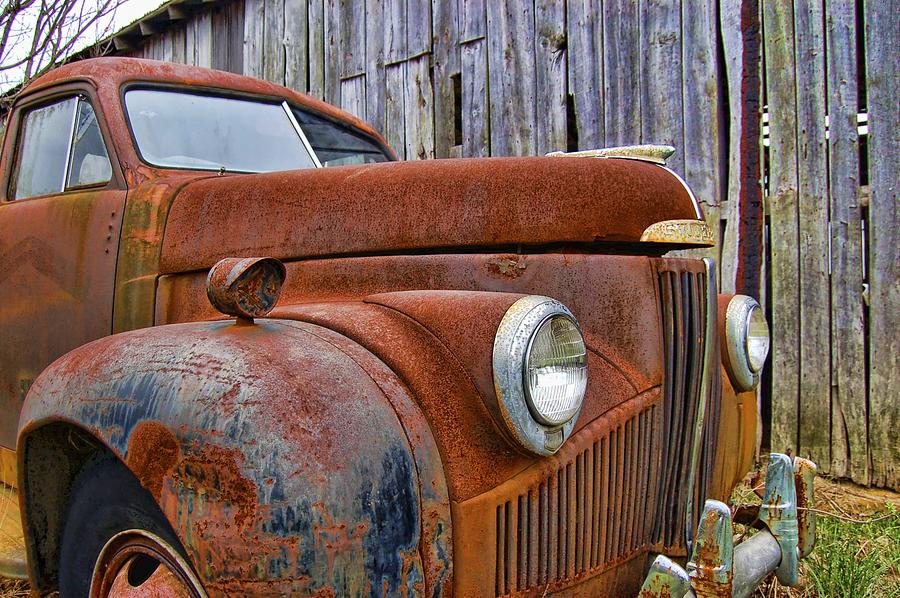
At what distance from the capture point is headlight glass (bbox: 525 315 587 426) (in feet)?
4.86

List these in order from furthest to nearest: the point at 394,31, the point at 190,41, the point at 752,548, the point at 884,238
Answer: the point at 190,41
the point at 394,31
the point at 884,238
the point at 752,548

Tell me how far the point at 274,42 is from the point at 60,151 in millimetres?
4084

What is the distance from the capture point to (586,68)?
15.0 ft

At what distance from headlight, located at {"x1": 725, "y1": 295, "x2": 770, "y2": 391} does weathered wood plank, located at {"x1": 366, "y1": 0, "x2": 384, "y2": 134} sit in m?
3.79

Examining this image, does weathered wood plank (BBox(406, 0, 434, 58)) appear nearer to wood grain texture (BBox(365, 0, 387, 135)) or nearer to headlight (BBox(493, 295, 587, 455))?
Result: wood grain texture (BBox(365, 0, 387, 135))

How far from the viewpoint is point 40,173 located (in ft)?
9.23

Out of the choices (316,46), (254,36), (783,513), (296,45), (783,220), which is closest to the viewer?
(783,513)

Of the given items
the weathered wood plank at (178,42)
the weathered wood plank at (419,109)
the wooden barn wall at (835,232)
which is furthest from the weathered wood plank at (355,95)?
the wooden barn wall at (835,232)

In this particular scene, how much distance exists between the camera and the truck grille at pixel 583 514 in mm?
Answer: 1533

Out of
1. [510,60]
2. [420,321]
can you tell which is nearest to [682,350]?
[420,321]

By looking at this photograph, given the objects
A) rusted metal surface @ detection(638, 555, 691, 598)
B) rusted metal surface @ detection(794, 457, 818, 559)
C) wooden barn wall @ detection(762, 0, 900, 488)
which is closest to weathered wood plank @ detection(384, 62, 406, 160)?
wooden barn wall @ detection(762, 0, 900, 488)

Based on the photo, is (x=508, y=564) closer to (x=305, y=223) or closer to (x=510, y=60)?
(x=305, y=223)

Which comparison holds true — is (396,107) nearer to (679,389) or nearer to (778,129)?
(778,129)

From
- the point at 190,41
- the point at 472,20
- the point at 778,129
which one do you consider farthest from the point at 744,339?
the point at 190,41
